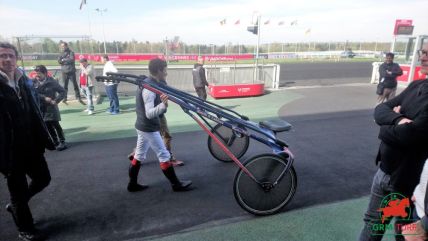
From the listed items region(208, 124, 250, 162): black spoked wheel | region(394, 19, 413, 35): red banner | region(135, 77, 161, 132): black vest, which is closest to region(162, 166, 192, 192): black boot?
region(135, 77, 161, 132): black vest

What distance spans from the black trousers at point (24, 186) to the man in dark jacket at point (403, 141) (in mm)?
3452

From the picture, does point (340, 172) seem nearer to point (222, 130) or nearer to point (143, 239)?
point (222, 130)

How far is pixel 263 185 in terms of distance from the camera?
338cm

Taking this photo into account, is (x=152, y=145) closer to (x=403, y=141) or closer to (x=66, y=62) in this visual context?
(x=403, y=141)

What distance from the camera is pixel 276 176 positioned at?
3.45 meters

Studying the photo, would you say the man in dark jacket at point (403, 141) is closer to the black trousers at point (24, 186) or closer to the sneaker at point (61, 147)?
the black trousers at point (24, 186)

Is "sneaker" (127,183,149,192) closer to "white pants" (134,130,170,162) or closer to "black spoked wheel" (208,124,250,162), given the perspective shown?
"white pants" (134,130,170,162)

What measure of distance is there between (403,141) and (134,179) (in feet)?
11.1

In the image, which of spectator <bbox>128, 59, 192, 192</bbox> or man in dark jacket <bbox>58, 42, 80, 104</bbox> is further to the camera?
man in dark jacket <bbox>58, 42, 80, 104</bbox>

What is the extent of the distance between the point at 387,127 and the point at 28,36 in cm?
1156

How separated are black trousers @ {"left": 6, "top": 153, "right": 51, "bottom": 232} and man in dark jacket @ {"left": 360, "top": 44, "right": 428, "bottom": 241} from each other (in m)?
3.45

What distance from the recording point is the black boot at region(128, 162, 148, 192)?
157 inches

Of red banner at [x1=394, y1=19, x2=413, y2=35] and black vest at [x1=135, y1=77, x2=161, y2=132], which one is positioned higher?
red banner at [x1=394, y1=19, x2=413, y2=35]

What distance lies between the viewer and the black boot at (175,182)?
156 inches
